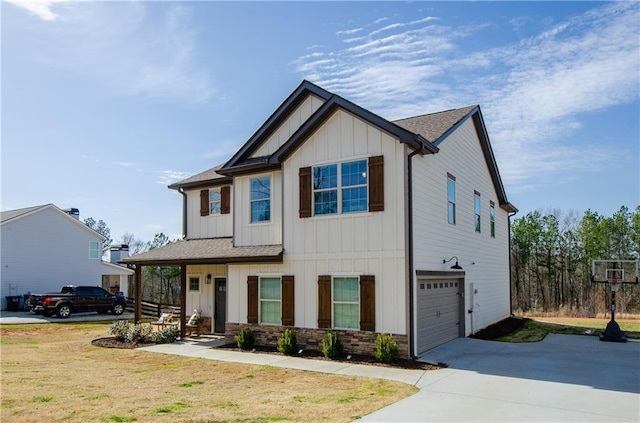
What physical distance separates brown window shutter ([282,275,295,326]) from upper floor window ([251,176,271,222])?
7.16 feet

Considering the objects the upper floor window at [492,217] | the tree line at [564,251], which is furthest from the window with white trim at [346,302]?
the tree line at [564,251]

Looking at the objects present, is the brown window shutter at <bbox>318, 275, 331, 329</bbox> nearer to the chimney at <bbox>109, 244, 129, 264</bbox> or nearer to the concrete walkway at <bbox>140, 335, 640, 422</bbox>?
the concrete walkway at <bbox>140, 335, 640, 422</bbox>

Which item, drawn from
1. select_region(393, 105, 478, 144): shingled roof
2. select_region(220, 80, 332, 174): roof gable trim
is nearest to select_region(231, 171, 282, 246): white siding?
select_region(220, 80, 332, 174): roof gable trim

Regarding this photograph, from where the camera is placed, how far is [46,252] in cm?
3180

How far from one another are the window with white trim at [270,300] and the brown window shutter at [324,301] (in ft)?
5.09

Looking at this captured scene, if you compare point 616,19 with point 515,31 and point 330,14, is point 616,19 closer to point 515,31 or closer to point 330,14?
point 515,31

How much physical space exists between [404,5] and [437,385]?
9140 millimetres

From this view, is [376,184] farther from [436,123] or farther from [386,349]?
[436,123]

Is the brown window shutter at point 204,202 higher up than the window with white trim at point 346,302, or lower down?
higher up

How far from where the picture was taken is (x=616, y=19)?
1300 cm

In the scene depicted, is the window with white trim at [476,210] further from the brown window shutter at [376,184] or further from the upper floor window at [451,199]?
the brown window shutter at [376,184]

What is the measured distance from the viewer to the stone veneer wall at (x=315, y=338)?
12.4m

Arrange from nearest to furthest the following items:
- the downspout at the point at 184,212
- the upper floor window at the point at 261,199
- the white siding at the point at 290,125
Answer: the white siding at the point at 290,125
the upper floor window at the point at 261,199
the downspout at the point at 184,212

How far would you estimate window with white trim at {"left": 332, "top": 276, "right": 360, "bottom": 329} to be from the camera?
12844 millimetres
